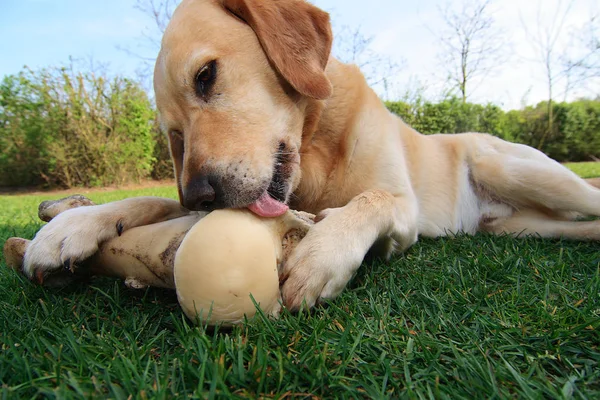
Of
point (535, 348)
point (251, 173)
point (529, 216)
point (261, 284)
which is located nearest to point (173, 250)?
point (261, 284)

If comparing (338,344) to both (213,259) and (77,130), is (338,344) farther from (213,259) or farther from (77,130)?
(77,130)

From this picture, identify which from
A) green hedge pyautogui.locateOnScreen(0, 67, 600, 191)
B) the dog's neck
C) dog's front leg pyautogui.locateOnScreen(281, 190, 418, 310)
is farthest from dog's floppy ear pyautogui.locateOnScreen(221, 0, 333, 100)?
green hedge pyautogui.locateOnScreen(0, 67, 600, 191)

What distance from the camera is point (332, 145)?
7.78ft

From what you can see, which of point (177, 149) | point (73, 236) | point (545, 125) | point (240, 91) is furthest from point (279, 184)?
point (545, 125)

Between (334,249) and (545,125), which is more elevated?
(545,125)

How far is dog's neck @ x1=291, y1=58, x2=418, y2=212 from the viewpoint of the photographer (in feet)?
7.47

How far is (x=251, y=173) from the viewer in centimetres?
167

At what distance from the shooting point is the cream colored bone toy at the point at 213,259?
114 cm

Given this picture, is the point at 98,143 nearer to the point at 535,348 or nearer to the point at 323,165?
the point at 323,165

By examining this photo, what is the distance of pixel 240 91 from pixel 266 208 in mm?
677

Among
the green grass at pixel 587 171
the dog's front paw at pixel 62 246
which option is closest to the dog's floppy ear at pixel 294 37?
the dog's front paw at pixel 62 246

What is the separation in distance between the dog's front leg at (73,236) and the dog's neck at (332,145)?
98 cm

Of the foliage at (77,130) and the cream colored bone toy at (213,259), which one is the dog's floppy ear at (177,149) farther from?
the foliage at (77,130)

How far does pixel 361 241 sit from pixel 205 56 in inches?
45.0
